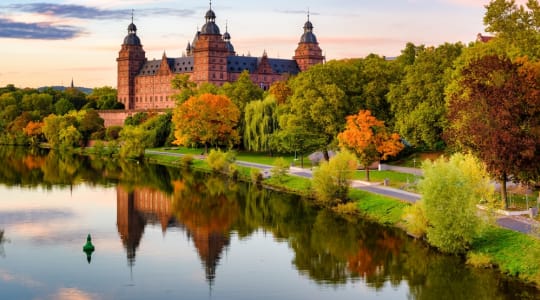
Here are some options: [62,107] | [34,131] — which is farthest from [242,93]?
[62,107]

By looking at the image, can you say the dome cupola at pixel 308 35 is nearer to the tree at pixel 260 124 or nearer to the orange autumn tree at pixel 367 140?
the tree at pixel 260 124

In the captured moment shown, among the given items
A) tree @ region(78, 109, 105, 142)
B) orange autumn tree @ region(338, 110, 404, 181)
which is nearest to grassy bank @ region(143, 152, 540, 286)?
orange autumn tree @ region(338, 110, 404, 181)

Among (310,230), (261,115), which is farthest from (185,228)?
(261,115)

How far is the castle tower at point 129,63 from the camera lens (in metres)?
162

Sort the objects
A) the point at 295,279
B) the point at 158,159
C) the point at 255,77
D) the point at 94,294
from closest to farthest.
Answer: the point at 94,294
the point at 295,279
the point at 158,159
the point at 255,77

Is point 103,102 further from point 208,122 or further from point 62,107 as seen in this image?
point 208,122

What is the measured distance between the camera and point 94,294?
25.7 metres

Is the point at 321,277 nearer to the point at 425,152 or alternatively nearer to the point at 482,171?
the point at 482,171

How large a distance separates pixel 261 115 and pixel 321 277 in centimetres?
4427

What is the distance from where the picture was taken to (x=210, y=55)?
142 metres

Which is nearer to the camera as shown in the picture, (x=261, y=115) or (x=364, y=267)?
(x=364, y=267)

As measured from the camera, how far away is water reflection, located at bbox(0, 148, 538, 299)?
27.2 meters

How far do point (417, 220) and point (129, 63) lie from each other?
13675 cm

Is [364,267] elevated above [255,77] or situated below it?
below
